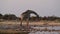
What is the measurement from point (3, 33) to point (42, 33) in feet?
8.92

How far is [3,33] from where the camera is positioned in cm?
2222

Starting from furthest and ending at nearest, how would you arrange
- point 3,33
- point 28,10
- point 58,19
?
1. point 58,19
2. point 28,10
3. point 3,33

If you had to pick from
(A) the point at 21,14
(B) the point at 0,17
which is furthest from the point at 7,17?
(A) the point at 21,14

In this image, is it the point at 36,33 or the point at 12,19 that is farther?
the point at 12,19

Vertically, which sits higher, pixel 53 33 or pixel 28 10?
pixel 28 10

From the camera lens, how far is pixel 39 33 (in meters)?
22.5

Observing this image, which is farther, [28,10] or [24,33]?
[28,10]

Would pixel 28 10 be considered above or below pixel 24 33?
above

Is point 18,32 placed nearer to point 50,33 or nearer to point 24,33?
point 24,33

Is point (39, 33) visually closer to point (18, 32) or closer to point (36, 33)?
point (36, 33)

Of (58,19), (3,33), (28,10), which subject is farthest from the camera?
(58,19)

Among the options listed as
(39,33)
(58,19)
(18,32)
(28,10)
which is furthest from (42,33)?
(58,19)

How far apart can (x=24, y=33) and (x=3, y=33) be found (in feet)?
4.77

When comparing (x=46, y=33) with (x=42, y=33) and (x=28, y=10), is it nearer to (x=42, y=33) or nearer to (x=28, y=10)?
(x=42, y=33)
